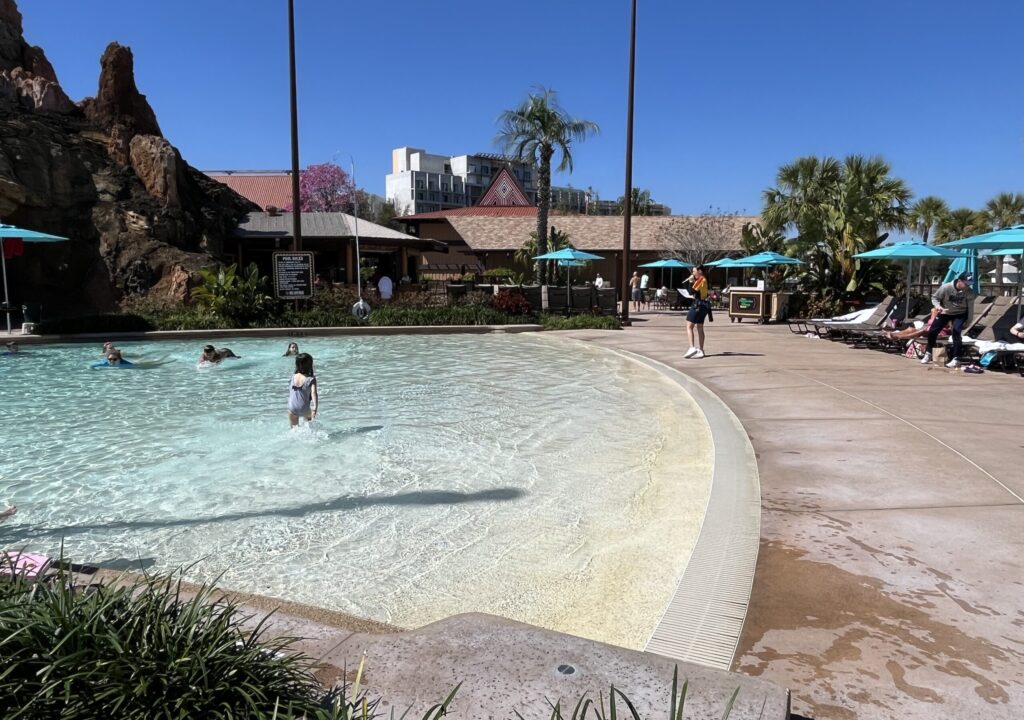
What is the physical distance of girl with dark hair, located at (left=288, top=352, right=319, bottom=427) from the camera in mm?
8258

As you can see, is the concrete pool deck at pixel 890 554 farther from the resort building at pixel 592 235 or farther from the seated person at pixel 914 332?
the resort building at pixel 592 235

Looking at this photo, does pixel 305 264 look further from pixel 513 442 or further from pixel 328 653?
pixel 328 653

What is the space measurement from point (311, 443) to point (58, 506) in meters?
2.68

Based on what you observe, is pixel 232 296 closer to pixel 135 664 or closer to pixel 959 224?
pixel 135 664

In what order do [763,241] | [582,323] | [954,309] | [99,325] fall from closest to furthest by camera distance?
[954,309]
[99,325]
[582,323]
[763,241]

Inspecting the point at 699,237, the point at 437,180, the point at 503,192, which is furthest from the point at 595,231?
the point at 437,180

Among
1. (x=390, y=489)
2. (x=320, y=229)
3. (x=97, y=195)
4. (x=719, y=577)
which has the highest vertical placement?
(x=97, y=195)

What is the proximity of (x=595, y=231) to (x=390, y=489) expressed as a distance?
36.3 m

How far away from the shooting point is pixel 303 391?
27.4ft

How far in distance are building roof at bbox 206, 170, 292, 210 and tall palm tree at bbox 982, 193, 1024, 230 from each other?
44.0m

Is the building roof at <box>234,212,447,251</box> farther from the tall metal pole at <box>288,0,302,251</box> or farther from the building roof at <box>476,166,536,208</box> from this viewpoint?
the building roof at <box>476,166,536,208</box>

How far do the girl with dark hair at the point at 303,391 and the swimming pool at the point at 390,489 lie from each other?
0.29 meters

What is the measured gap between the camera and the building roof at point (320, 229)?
97.7 ft

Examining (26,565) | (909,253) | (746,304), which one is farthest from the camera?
(746,304)
